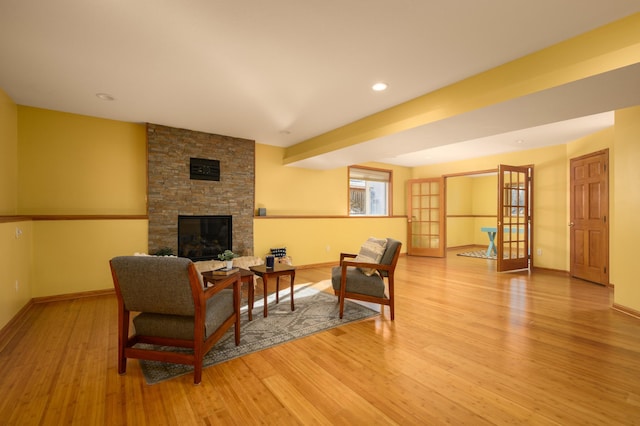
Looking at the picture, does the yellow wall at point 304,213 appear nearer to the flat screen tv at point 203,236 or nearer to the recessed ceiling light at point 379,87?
the flat screen tv at point 203,236

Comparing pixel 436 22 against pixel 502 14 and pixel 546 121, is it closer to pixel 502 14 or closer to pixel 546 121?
pixel 502 14

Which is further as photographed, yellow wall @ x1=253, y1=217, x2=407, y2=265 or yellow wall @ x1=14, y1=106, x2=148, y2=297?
yellow wall @ x1=253, y1=217, x2=407, y2=265

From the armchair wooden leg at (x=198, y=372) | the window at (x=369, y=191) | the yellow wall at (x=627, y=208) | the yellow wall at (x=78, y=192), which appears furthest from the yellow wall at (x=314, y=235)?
the yellow wall at (x=627, y=208)

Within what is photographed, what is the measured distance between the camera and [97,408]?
1.74 meters

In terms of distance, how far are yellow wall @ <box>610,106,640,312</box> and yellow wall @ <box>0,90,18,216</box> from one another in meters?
7.26

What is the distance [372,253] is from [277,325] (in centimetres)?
132

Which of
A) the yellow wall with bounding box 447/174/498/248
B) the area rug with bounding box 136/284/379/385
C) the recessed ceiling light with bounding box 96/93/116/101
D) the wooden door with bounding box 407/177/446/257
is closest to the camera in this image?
the area rug with bounding box 136/284/379/385

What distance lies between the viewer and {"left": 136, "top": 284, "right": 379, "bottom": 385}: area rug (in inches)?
87.7

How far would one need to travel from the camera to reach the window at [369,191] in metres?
7.36

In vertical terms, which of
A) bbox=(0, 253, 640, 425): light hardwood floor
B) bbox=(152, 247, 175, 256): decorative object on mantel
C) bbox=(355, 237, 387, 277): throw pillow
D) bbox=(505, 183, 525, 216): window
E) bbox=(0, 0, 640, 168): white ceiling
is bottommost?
bbox=(0, 253, 640, 425): light hardwood floor

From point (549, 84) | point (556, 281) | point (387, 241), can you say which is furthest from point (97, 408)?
point (556, 281)

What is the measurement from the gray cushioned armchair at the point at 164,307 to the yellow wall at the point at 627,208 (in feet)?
15.1

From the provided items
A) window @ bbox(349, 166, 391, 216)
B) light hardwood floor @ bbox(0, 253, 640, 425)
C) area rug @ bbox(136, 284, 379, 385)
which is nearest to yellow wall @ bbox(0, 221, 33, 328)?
light hardwood floor @ bbox(0, 253, 640, 425)

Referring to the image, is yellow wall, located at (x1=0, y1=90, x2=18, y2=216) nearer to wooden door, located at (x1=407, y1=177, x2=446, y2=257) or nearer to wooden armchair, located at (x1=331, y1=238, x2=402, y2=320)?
wooden armchair, located at (x1=331, y1=238, x2=402, y2=320)
